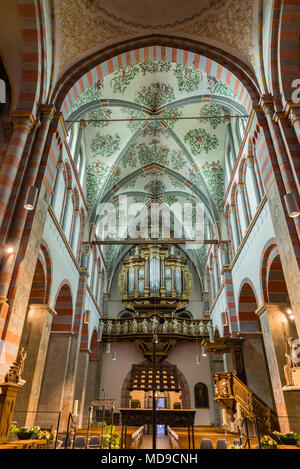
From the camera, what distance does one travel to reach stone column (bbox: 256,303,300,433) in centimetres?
753

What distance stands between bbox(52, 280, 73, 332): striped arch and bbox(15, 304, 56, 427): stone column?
2.31 m

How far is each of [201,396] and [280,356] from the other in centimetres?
1063

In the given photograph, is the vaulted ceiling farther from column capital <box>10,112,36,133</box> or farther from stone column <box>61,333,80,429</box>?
stone column <box>61,333,80,429</box>

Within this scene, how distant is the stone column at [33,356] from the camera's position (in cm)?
802

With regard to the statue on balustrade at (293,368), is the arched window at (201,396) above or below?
above

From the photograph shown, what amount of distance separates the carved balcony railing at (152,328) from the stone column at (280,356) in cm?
834

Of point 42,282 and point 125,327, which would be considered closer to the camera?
point 42,282

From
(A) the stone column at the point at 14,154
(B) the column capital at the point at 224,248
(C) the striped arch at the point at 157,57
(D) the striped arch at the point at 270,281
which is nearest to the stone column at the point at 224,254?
(B) the column capital at the point at 224,248

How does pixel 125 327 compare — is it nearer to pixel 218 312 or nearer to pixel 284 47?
pixel 218 312

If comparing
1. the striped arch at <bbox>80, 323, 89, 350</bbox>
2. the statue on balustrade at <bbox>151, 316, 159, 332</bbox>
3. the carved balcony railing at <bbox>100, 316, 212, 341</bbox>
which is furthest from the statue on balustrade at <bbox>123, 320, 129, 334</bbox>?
the striped arch at <bbox>80, 323, 89, 350</bbox>

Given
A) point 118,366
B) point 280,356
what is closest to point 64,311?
point 280,356

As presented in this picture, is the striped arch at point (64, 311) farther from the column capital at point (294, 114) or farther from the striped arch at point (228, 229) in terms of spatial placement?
the column capital at point (294, 114)
